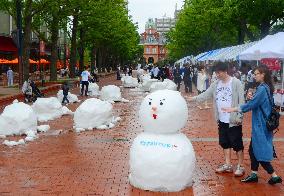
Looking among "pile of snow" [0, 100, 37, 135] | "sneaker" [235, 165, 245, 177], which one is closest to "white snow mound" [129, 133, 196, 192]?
"sneaker" [235, 165, 245, 177]

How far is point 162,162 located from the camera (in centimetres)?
745

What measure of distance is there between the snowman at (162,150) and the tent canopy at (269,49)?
10.4m

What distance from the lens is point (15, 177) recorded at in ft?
27.7

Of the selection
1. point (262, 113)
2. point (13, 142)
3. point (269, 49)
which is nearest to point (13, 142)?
point (13, 142)

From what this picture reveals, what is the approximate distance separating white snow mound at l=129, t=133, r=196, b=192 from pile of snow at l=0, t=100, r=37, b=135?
5780 millimetres

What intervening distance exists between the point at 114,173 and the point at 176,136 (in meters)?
1.54

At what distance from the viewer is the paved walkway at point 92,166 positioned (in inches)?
303

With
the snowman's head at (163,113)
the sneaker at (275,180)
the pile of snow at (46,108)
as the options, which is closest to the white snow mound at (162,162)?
the snowman's head at (163,113)

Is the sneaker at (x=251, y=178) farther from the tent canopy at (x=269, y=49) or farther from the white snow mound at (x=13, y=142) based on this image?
the tent canopy at (x=269, y=49)

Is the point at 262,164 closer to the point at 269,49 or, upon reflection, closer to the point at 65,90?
the point at 269,49

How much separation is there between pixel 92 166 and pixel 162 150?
215 cm

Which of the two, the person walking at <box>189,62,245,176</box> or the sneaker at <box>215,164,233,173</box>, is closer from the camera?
the person walking at <box>189,62,245,176</box>

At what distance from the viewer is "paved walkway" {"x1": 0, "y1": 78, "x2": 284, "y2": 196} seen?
25.2 feet

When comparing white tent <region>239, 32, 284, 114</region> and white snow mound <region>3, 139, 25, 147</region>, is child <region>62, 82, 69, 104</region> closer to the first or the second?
white tent <region>239, 32, 284, 114</region>
